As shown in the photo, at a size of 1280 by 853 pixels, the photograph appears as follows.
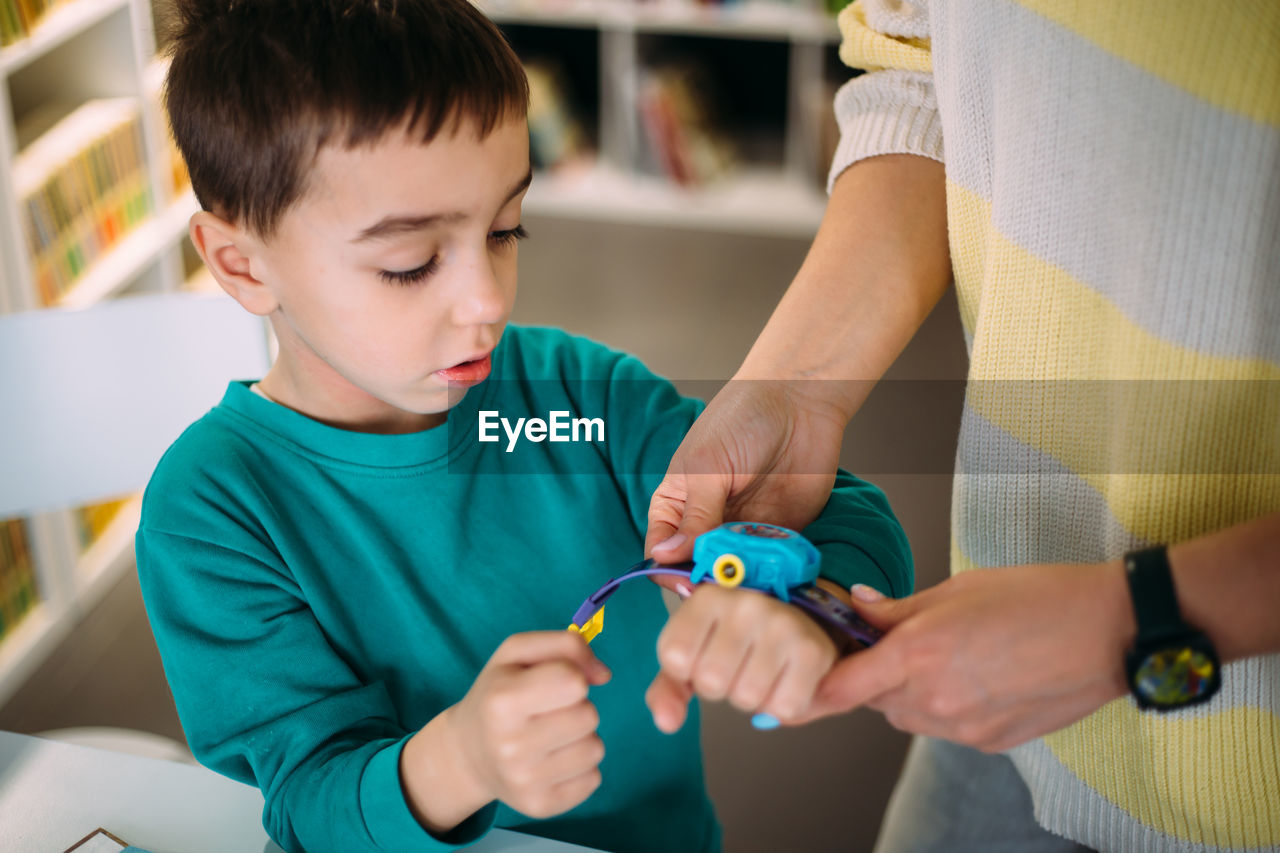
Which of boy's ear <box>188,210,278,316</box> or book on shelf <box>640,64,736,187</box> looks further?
book on shelf <box>640,64,736,187</box>

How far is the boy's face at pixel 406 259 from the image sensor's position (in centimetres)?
78

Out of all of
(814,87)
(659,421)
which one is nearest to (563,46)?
(814,87)

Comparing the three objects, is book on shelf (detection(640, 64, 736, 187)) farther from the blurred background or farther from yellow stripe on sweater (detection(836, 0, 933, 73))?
yellow stripe on sweater (detection(836, 0, 933, 73))

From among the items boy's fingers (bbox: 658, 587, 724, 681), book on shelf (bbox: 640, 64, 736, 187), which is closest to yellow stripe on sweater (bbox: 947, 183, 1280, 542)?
boy's fingers (bbox: 658, 587, 724, 681)

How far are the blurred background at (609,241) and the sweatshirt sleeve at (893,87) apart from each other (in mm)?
115

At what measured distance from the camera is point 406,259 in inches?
31.0

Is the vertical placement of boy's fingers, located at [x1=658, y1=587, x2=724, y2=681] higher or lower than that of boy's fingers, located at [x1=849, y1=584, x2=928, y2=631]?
higher

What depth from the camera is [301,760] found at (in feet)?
2.54

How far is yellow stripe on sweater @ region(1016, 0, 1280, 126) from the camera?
2.03 ft

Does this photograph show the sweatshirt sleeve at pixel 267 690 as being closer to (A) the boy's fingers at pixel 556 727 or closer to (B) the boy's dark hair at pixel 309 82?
(A) the boy's fingers at pixel 556 727

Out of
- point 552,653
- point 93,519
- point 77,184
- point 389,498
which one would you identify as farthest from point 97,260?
point 552,653

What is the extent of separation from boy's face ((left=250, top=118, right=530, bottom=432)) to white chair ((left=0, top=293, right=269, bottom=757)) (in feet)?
1.76

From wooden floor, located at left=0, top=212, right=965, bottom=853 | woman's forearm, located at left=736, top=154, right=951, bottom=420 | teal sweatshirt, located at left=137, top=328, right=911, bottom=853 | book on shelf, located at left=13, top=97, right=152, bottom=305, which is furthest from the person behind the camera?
book on shelf, located at left=13, top=97, right=152, bottom=305

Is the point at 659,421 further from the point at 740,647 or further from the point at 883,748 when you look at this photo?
the point at 883,748
